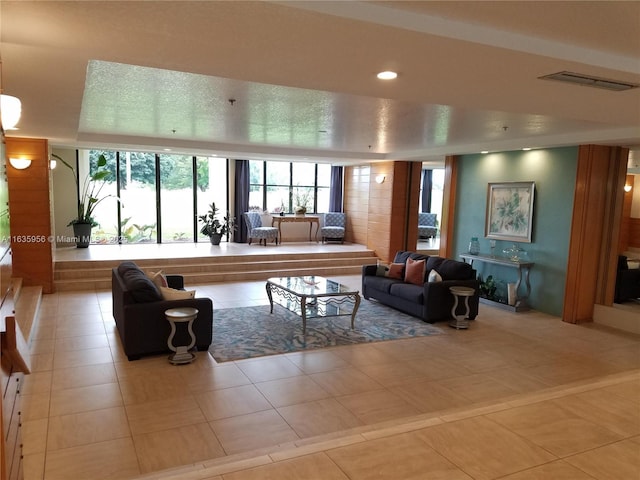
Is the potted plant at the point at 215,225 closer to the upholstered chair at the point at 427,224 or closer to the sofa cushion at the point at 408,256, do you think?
the sofa cushion at the point at 408,256

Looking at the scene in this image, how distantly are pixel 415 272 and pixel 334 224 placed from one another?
5.58 m

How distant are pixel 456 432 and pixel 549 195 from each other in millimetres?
5252

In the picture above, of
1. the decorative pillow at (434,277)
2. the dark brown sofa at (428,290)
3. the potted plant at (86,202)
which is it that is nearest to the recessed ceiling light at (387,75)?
the dark brown sofa at (428,290)

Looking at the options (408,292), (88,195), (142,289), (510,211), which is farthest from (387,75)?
(88,195)

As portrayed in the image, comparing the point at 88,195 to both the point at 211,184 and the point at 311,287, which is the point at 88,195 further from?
the point at 311,287

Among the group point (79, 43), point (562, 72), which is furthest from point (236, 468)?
point (562, 72)

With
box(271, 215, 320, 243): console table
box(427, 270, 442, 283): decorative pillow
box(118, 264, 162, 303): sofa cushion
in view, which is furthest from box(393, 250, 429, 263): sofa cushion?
box(271, 215, 320, 243): console table

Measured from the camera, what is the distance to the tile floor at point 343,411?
103 inches

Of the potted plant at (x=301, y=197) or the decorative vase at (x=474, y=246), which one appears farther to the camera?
the potted plant at (x=301, y=197)

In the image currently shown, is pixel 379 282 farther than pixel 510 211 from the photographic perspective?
No

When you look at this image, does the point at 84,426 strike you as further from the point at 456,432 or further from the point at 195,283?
the point at 195,283

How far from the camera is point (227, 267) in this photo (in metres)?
9.07

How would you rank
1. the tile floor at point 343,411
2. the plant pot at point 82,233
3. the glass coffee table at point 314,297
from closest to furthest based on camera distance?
the tile floor at point 343,411 → the glass coffee table at point 314,297 → the plant pot at point 82,233

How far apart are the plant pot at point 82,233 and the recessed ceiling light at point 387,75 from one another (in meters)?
8.88
